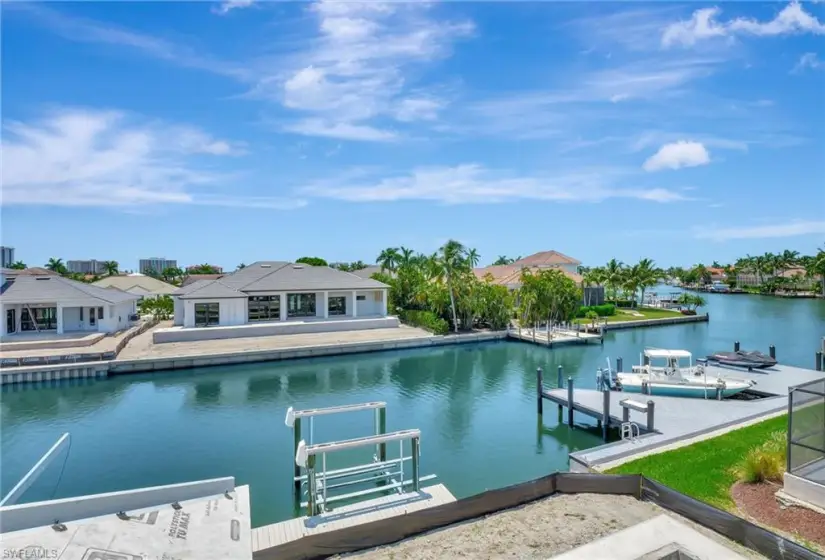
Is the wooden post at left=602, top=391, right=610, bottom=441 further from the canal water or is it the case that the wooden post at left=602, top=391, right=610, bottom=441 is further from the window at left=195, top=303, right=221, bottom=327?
the window at left=195, top=303, right=221, bottom=327

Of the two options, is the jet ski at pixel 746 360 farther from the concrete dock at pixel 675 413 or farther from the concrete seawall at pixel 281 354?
the concrete seawall at pixel 281 354

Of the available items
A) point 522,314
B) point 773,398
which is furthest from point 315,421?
point 522,314

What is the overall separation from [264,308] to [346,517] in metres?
27.4

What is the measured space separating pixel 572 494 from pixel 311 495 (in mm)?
4731

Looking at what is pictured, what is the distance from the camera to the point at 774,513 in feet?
26.0

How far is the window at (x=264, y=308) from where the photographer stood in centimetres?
3388

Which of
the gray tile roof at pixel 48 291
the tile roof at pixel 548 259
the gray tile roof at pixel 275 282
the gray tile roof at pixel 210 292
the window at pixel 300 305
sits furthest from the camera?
the tile roof at pixel 548 259

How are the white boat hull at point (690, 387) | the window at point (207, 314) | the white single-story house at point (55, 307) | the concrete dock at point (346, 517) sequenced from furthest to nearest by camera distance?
the window at point (207, 314)
the white single-story house at point (55, 307)
the white boat hull at point (690, 387)
the concrete dock at point (346, 517)

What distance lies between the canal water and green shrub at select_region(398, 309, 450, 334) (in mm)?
3076

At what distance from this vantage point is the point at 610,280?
5209cm

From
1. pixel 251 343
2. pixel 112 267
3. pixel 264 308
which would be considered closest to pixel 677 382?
pixel 251 343

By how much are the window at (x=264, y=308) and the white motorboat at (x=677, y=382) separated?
23.6 m

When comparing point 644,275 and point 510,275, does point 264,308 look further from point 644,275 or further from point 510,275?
point 644,275

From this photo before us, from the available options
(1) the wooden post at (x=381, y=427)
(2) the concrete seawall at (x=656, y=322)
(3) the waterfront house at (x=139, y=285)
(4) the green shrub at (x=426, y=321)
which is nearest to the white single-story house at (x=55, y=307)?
(3) the waterfront house at (x=139, y=285)
